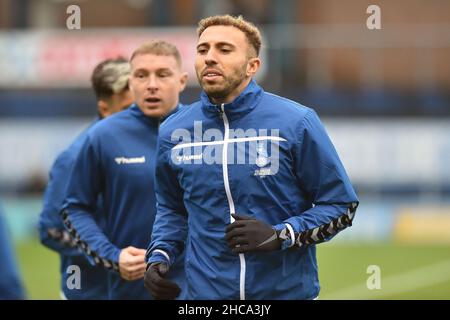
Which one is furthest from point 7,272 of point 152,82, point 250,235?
point 152,82

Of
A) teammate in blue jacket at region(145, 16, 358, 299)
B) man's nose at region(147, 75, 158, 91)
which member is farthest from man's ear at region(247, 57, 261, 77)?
man's nose at region(147, 75, 158, 91)

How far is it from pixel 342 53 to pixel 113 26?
20.4 ft

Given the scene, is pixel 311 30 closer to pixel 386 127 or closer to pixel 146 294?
pixel 386 127

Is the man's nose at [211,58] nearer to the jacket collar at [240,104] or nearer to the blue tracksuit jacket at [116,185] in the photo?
the jacket collar at [240,104]

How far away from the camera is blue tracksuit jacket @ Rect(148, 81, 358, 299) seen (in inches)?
234

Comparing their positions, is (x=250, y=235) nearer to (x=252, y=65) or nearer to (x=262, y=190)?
(x=262, y=190)

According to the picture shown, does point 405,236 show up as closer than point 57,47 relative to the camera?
Yes

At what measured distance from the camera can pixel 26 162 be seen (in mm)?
24406

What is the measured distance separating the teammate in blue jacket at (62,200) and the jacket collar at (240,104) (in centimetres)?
205

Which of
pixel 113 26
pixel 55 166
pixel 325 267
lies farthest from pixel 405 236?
pixel 55 166

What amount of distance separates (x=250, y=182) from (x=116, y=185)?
5.83 ft

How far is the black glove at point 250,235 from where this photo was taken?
5.77 meters

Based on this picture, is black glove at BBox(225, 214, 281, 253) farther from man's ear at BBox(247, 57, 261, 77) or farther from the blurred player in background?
the blurred player in background

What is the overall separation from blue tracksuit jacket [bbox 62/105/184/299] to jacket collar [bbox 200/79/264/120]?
1.44m
